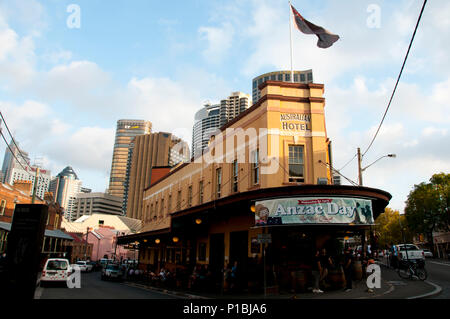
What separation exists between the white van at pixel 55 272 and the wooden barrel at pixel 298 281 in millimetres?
12822

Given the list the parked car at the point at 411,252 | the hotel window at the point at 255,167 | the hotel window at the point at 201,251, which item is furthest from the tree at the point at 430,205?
the hotel window at the point at 255,167

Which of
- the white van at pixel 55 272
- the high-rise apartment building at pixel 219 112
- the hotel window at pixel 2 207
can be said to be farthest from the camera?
the high-rise apartment building at pixel 219 112

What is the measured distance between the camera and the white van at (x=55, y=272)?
1920 centimetres

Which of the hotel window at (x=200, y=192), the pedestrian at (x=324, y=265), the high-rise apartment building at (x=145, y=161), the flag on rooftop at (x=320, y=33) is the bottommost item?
the pedestrian at (x=324, y=265)

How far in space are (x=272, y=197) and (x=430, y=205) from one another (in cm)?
5336

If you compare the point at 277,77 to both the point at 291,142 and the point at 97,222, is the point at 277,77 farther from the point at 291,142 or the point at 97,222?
the point at 291,142

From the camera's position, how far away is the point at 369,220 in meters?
15.1

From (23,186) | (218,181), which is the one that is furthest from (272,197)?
(23,186)

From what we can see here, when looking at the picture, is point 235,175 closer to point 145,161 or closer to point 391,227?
point 391,227

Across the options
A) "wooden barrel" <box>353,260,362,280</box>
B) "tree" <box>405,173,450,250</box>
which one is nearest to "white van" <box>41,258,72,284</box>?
"wooden barrel" <box>353,260,362,280</box>

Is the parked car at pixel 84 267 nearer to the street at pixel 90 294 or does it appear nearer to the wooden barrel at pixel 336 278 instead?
the street at pixel 90 294

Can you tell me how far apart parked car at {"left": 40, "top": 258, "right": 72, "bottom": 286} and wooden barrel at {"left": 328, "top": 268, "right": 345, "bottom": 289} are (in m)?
14.3

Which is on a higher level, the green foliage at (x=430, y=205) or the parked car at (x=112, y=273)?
the green foliage at (x=430, y=205)

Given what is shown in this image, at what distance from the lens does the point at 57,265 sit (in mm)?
19828
